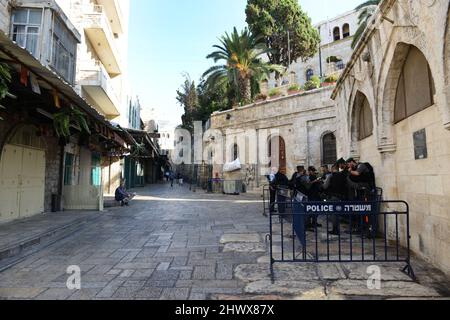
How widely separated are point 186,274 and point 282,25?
34.8 metres

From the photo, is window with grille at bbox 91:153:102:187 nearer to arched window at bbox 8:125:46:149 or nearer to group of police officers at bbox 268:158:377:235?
arched window at bbox 8:125:46:149

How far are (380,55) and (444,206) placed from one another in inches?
132

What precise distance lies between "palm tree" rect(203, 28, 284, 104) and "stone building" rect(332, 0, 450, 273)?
696 inches

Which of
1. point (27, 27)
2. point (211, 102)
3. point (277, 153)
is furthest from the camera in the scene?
point (211, 102)

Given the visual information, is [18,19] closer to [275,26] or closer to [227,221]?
[227,221]

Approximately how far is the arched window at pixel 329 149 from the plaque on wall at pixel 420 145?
46.2 feet

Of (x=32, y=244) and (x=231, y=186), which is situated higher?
(x=231, y=186)

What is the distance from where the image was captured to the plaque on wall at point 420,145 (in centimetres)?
444

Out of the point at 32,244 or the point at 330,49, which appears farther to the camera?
the point at 330,49

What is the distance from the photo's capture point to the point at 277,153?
21.2 meters

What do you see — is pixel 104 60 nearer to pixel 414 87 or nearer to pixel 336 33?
pixel 414 87

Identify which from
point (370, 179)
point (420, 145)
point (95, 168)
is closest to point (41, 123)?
point (95, 168)

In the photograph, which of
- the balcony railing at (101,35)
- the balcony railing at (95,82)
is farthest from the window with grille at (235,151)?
the balcony railing at (101,35)

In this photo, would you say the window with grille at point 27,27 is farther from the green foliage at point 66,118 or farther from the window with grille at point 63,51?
the green foliage at point 66,118
